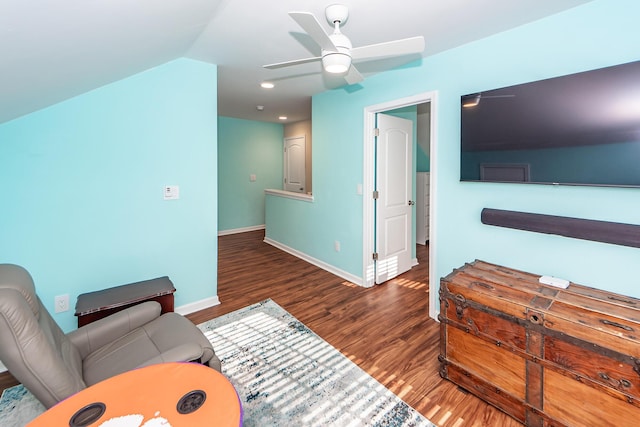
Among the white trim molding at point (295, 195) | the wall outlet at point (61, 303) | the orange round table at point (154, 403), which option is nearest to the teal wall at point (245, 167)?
the white trim molding at point (295, 195)

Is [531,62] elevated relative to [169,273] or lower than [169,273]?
elevated

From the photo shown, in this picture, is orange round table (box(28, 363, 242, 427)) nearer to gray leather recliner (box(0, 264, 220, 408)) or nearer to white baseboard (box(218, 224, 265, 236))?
gray leather recliner (box(0, 264, 220, 408))

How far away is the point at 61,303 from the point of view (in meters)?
2.29

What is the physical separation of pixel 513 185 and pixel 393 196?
1611 millimetres

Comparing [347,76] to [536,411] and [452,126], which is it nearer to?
[452,126]

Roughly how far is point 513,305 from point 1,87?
115 inches

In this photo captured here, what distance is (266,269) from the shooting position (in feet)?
13.4

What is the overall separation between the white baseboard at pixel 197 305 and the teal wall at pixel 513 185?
5.48 feet

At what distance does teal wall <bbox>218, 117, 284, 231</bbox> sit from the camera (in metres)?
6.10

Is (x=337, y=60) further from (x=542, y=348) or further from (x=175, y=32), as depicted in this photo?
(x=542, y=348)

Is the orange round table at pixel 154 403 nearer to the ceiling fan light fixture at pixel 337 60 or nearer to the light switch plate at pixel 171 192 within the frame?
the ceiling fan light fixture at pixel 337 60

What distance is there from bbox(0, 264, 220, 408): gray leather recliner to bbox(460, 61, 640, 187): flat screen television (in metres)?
2.29

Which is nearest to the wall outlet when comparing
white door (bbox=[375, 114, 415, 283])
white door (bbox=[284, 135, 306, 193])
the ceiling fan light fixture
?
the ceiling fan light fixture

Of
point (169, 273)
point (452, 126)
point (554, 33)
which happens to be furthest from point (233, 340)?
point (554, 33)
